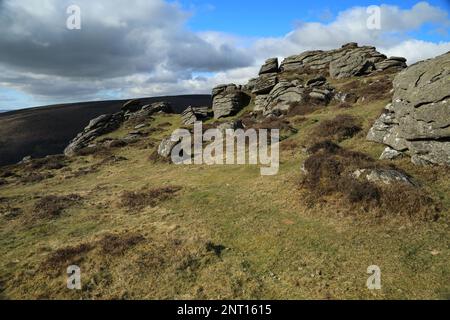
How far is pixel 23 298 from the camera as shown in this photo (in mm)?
11742

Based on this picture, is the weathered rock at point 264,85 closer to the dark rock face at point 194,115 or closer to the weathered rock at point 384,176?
the dark rock face at point 194,115

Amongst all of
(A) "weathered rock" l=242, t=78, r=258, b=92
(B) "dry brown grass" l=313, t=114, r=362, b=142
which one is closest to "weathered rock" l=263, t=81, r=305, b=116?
(A) "weathered rock" l=242, t=78, r=258, b=92

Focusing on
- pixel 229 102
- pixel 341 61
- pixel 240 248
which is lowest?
pixel 240 248

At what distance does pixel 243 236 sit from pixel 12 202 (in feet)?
70.7

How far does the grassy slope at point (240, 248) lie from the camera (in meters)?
11.2

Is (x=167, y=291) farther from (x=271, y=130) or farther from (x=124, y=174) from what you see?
(x=271, y=130)

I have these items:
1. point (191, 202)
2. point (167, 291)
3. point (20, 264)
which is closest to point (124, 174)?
point (191, 202)

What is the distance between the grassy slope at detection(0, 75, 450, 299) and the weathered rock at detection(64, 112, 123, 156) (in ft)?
153

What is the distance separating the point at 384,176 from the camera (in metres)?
17.1

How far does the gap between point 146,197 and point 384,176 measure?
15.7 m

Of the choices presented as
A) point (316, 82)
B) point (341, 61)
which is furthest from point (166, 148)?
point (341, 61)

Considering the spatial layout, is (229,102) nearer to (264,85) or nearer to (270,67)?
(264,85)

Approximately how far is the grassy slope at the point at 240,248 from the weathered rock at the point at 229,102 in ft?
139
